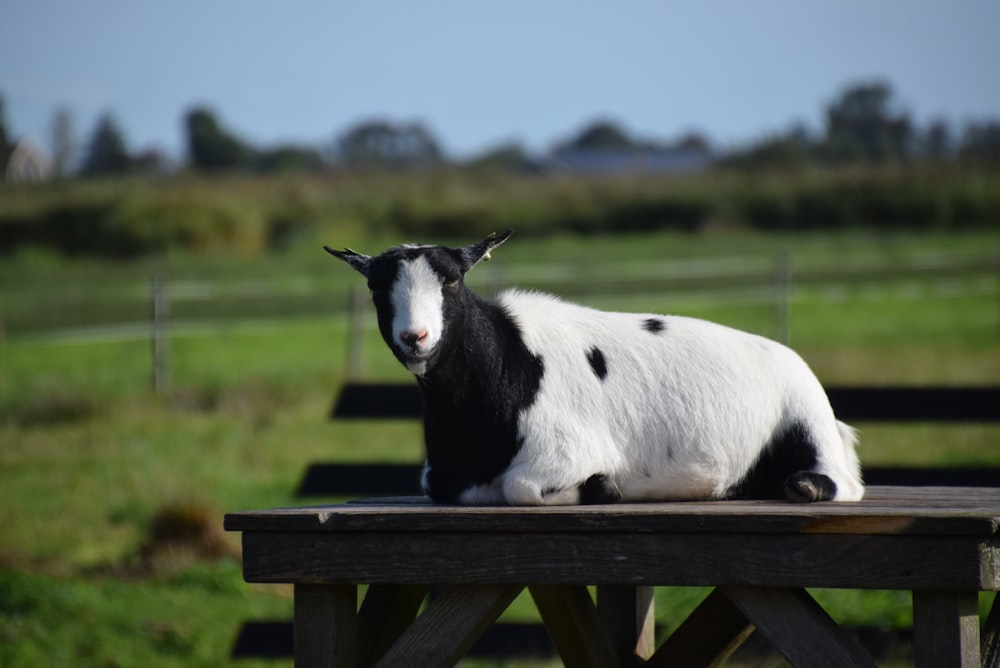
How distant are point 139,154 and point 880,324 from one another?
18.2 meters

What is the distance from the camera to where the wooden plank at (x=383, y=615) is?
15.3 ft

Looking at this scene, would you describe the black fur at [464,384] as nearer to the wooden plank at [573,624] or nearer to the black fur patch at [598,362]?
the black fur patch at [598,362]

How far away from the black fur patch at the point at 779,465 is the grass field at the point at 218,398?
3.05 metres

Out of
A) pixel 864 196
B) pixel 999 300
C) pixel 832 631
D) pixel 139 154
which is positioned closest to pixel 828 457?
pixel 832 631

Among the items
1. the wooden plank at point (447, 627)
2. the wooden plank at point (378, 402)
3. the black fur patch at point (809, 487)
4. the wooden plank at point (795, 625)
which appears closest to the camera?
the wooden plank at point (795, 625)

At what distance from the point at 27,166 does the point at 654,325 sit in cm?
2450

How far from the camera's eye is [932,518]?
3.92m

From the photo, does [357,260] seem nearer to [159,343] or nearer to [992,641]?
[992,641]

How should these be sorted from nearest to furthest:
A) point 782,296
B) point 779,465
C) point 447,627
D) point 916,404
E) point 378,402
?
1. point 447,627
2. point 779,465
3. point 916,404
4. point 378,402
5. point 782,296

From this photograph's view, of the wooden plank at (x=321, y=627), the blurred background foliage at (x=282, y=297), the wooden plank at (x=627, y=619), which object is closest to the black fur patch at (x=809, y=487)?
the wooden plank at (x=627, y=619)

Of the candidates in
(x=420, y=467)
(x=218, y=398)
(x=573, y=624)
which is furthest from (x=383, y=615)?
(x=218, y=398)

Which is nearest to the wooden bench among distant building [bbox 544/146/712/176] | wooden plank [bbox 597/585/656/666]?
wooden plank [bbox 597/585/656/666]

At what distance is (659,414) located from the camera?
475 centimetres

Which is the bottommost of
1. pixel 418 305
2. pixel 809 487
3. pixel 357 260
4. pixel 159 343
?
pixel 159 343
